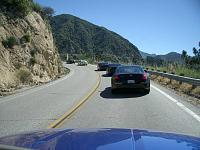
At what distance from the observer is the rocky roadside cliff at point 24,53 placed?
2682cm

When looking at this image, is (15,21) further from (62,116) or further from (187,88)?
(62,116)

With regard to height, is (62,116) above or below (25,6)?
below

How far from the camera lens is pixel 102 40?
559 feet

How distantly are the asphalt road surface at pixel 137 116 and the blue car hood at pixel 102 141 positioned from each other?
4122mm

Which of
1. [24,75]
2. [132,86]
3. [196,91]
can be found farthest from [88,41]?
[132,86]

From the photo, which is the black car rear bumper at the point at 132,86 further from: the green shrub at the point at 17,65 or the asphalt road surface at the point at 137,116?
the green shrub at the point at 17,65

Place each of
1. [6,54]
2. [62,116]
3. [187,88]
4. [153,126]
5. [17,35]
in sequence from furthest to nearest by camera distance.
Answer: [17,35] < [6,54] < [187,88] < [62,116] < [153,126]

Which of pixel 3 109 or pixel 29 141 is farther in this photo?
pixel 3 109

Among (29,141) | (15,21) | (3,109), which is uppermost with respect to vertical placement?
(15,21)

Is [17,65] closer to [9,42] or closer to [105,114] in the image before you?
[9,42]

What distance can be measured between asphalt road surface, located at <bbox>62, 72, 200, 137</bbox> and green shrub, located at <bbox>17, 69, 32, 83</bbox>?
11805mm

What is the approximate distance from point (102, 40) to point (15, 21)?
137 m

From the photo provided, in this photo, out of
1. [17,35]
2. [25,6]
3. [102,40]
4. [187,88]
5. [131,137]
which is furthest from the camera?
[102,40]

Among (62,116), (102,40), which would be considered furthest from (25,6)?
(102,40)
